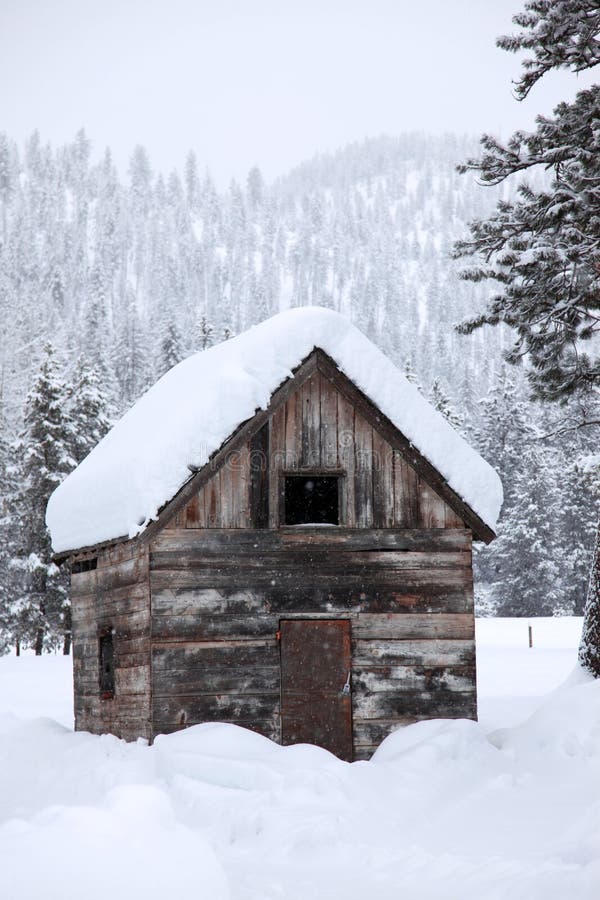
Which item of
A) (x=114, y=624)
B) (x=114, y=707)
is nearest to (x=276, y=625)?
(x=114, y=624)

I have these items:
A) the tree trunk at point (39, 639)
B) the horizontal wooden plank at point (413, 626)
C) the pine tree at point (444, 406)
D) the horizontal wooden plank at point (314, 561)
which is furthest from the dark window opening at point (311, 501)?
the pine tree at point (444, 406)

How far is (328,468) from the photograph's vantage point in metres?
15.2

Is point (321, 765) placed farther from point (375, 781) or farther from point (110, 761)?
point (110, 761)

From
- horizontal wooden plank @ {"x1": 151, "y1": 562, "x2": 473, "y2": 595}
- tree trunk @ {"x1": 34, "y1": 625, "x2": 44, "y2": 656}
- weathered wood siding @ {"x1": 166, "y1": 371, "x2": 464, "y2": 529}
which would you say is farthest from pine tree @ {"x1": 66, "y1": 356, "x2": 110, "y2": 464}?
horizontal wooden plank @ {"x1": 151, "y1": 562, "x2": 473, "y2": 595}

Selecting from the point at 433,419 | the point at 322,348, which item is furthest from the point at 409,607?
the point at 322,348

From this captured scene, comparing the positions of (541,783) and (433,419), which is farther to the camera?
(433,419)

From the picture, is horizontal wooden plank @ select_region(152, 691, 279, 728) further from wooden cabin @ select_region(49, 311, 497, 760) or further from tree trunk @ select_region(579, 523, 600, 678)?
tree trunk @ select_region(579, 523, 600, 678)

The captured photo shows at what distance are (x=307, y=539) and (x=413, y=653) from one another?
2.26 meters

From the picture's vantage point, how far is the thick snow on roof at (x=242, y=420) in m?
14.2

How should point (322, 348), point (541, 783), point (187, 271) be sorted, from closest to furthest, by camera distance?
point (541, 783), point (322, 348), point (187, 271)

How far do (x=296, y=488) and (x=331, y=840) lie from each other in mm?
9878

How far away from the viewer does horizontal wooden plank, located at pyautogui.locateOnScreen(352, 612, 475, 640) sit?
15062 millimetres

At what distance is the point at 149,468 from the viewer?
14102mm

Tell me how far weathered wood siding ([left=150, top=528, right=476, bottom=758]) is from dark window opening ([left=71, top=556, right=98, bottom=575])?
349cm
